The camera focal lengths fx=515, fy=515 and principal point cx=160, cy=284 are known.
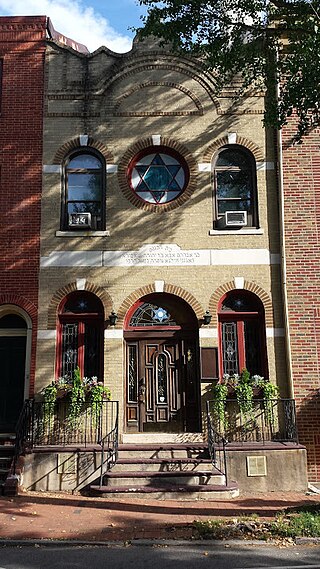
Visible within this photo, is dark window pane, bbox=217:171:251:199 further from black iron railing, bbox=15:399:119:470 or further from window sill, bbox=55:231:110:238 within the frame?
black iron railing, bbox=15:399:119:470

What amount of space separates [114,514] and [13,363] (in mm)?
5128

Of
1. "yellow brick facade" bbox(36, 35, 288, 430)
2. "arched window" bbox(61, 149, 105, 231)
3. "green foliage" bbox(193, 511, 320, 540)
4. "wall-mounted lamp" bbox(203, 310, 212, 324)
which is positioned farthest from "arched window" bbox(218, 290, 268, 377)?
"green foliage" bbox(193, 511, 320, 540)

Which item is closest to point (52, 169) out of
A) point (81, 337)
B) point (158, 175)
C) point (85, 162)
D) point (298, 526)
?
point (85, 162)

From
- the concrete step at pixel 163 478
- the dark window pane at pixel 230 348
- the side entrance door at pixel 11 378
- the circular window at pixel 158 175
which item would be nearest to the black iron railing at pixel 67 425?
the side entrance door at pixel 11 378

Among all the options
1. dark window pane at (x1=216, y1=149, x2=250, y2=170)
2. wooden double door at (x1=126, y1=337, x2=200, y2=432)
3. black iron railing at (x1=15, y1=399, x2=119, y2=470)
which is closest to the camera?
black iron railing at (x1=15, y1=399, x2=119, y2=470)

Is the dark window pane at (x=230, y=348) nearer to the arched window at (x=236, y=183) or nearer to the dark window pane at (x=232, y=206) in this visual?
the arched window at (x=236, y=183)

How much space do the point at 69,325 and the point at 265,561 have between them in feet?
24.0

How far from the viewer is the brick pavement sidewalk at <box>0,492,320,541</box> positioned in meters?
7.08

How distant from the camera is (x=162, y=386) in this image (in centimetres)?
1184

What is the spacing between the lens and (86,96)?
1297cm

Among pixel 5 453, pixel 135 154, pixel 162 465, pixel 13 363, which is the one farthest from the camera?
pixel 135 154

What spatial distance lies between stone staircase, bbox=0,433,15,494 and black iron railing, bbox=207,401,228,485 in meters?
4.01

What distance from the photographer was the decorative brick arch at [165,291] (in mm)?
11883

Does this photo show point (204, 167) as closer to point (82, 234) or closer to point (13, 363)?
point (82, 234)
